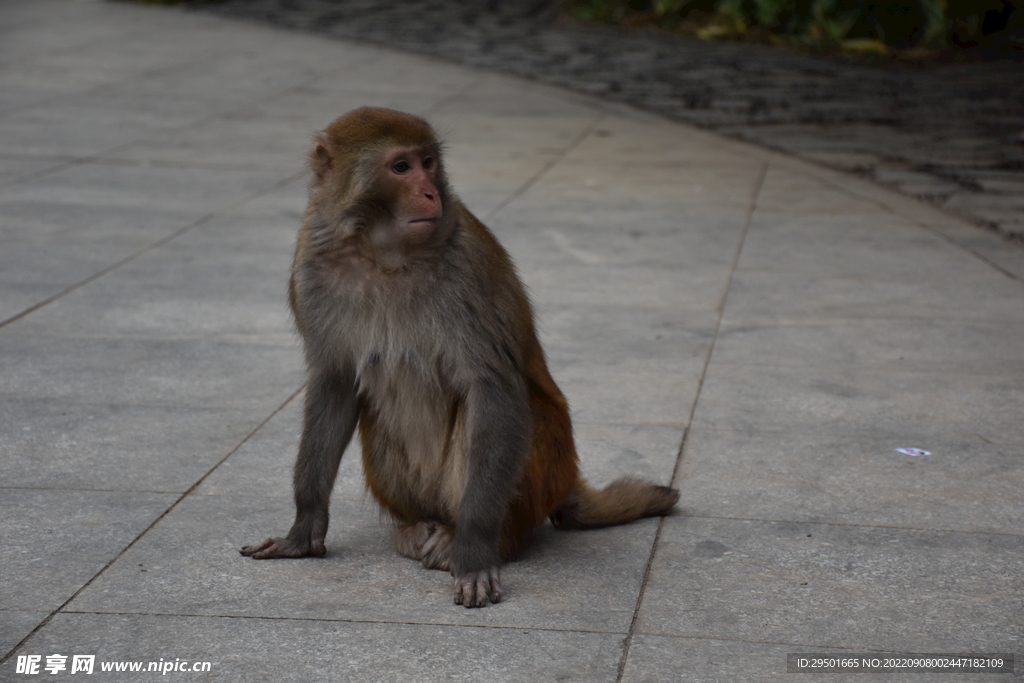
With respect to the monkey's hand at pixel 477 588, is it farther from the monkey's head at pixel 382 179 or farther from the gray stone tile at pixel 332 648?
the monkey's head at pixel 382 179

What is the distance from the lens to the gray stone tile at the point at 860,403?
16.3 ft

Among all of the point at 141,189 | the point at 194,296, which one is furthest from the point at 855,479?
the point at 141,189

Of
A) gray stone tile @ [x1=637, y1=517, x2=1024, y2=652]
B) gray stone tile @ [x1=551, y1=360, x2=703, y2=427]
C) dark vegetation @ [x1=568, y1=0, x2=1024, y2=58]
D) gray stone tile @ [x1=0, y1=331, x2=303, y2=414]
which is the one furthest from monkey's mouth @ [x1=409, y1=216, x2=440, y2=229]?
dark vegetation @ [x1=568, y1=0, x2=1024, y2=58]

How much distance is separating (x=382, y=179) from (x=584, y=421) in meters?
1.96

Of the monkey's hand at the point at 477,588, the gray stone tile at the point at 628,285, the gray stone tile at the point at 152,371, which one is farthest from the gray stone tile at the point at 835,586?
the gray stone tile at the point at 628,285

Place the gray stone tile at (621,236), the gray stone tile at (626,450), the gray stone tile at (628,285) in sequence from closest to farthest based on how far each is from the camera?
the gray stone tile at (626,450) < the gray stone tile at (628,285) < the gray stone tile at (621,236)

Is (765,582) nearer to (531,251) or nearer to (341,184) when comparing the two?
(341,184)

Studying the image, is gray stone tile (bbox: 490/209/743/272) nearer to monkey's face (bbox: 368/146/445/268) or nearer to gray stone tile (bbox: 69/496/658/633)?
gray stone tile (bbox: 69/496/658/633)

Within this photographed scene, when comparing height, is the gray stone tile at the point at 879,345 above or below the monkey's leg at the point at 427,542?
above

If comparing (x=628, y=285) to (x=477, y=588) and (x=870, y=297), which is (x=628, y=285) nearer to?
(x=870, y=297)

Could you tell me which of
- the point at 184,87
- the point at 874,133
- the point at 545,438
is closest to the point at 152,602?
the point at 545,438

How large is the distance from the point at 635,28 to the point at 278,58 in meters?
5.64

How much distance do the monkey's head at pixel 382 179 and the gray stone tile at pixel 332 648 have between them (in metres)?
1.04

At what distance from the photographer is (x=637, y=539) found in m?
4.00
